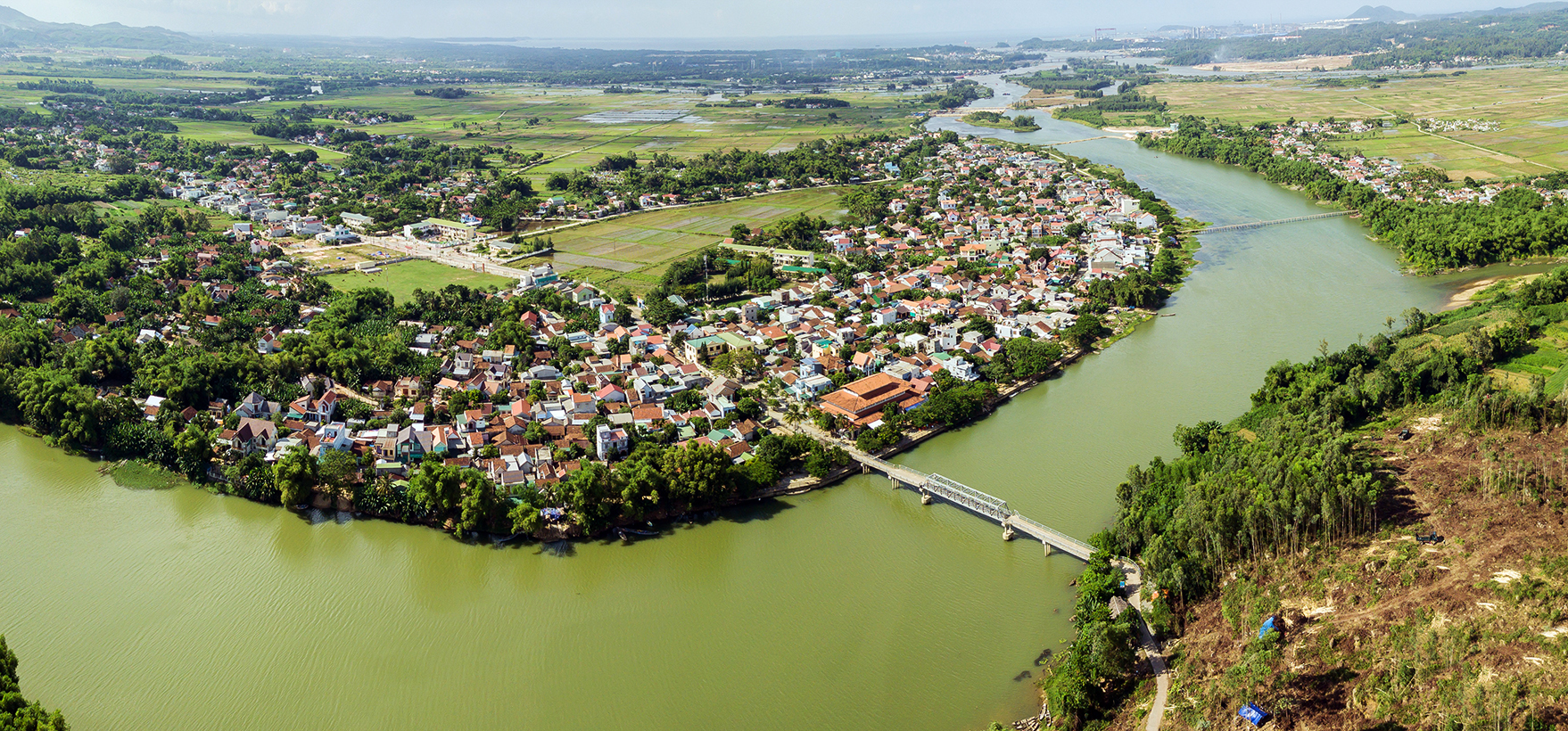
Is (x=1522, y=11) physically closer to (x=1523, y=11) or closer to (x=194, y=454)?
(x=1523, y=11)

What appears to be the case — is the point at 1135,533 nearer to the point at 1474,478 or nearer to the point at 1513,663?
the point at 1513,663

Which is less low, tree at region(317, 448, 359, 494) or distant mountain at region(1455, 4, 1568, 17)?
distant mountain at region(1455, 4, 1568, 17)

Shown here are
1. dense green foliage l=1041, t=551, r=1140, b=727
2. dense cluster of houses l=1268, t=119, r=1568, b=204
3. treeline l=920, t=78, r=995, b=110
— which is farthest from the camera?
treeline l=920, t=78, r=995, b=110

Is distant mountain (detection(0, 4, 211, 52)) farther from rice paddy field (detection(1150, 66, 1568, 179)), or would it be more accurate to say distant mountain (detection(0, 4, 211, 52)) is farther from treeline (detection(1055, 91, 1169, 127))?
rice paddy field (detection(1150, 66, 1568, 179))

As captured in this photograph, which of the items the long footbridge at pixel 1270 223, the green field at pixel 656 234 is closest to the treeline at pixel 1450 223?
the long footbridge at pixel 1270 223

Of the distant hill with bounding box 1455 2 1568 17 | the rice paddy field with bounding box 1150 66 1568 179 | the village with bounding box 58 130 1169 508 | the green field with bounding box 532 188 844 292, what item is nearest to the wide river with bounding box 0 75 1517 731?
the village with bounding box 58 130 1169 508

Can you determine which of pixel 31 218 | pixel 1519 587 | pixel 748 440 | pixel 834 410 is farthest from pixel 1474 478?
pixel 31 218
